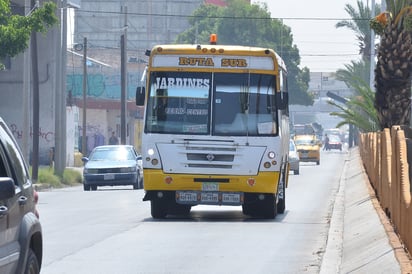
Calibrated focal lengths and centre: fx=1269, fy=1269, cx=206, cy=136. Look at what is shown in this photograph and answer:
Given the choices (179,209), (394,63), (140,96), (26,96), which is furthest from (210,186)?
(26,96)

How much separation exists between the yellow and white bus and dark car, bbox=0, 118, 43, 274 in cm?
1209

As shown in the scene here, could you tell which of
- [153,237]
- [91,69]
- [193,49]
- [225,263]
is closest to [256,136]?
[193,49]

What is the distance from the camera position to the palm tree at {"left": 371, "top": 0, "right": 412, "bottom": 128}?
33688 mm

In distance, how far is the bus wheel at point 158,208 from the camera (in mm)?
23703

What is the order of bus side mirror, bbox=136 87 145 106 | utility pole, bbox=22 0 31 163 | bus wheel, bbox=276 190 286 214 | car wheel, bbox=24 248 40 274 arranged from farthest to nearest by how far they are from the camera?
utility pole, bbox=22 0 31 163
bus wheel, bbox=276 190 286 214
bus side mirror, bbox=136 87 145 106
car wheel, bbox=24 248 40 274

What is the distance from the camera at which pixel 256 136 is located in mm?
23016

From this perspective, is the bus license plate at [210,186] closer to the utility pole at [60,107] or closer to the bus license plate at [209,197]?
the bus license plate at [209,197]

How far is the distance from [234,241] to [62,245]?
2.60 m

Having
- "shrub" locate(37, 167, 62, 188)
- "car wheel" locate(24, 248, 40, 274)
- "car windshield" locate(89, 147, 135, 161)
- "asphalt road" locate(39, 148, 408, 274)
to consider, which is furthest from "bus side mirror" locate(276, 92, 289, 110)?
"shrub" locate(37, 167, 62, 188)

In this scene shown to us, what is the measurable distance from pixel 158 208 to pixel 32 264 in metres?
13.3

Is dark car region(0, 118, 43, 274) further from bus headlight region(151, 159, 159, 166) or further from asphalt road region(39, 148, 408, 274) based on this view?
bus headlight region(151, 159, 159, 166)

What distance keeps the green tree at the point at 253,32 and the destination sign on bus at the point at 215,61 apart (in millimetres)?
97605

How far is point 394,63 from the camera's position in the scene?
34.0 meters

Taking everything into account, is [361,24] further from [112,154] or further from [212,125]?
[212,125]
